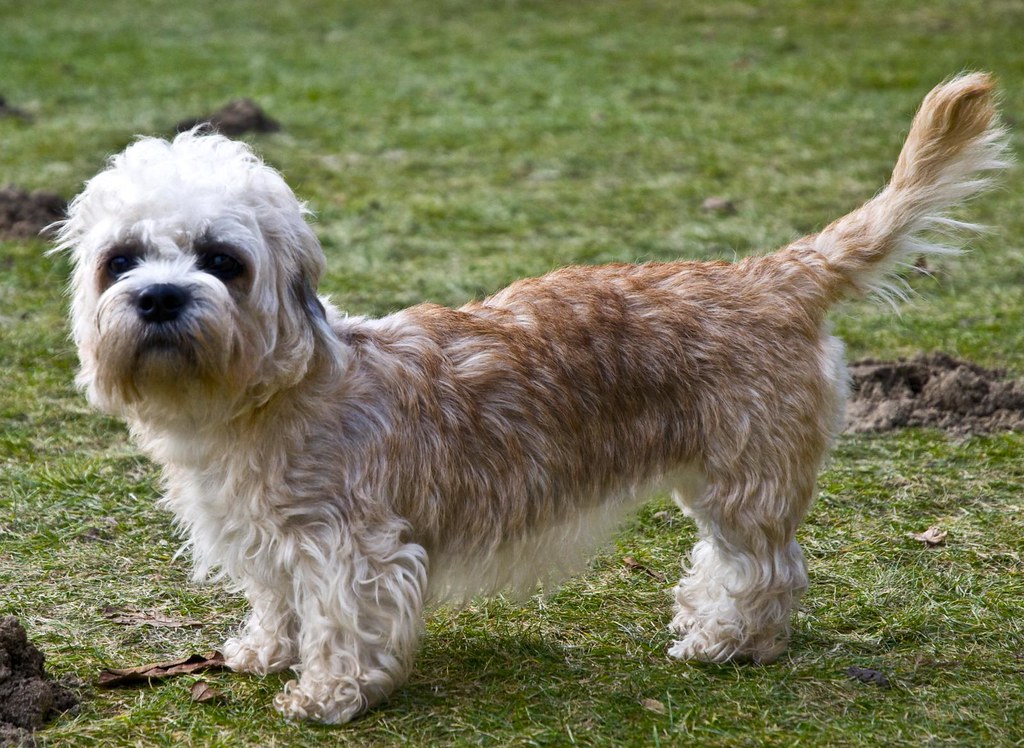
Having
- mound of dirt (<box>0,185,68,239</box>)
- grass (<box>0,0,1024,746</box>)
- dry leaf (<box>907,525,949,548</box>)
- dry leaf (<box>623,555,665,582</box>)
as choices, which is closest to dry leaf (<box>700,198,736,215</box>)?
grass (<box>0,0,1024,746</box>)

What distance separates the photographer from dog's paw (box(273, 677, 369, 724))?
344 centimetres

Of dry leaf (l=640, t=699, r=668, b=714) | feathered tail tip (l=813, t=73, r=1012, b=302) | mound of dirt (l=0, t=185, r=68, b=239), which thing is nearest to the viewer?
dry leaf (l=640, t=699, r=668, b=714)

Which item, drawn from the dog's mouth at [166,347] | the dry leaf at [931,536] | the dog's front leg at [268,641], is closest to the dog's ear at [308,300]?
the dog's mouth at [166,347]

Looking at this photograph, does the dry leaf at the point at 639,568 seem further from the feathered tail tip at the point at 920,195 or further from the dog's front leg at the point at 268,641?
the dog's front leg at the point at 268,641

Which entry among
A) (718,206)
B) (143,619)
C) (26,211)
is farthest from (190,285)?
(718,206)

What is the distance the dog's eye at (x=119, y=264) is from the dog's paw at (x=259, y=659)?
118 cm

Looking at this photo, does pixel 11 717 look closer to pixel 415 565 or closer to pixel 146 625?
pixel 146 625

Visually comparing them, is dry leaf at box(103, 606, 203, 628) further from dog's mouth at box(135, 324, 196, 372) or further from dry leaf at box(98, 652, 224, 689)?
dog's mouth at box(135, 324, 196, 372)

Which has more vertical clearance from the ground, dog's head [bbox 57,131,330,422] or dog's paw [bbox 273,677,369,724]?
dog's head [bbox 57,131,330,422]

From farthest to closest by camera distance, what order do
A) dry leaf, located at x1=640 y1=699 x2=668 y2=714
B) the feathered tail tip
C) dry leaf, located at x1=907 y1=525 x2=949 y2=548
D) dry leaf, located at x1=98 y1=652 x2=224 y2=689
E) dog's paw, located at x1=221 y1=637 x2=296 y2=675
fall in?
dry leaf, located at x1=907 y1=525 x2=949 y2=548, the feathered tail tip, dog's paw, located at x1=221 y1=637 x2=296 y2=675, dry leaf, located at x1=98 y1=652 x2=224 y2=689, dry leaf, located at x1=640 y1=699 x2=668 y2=714

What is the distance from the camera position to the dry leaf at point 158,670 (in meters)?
3.64

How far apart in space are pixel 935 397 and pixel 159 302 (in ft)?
12.5

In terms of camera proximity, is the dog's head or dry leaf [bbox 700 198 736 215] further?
dry leaf [bbox 700 198 736 215]

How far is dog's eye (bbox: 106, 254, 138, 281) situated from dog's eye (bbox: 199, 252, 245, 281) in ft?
0.58
